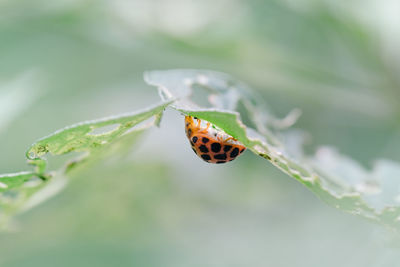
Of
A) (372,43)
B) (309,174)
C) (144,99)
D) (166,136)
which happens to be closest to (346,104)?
(372,43)

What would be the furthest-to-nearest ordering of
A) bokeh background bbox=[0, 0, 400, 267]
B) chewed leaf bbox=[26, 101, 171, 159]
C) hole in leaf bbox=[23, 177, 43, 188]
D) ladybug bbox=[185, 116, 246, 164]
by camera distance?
1. bokeh background bbox=[0, 0, 400, 267]
2. ladybug bbox=[185, 116, 246, 164]
3. hole in leaf bbox=[23, 177, 43, 188]
4. chewed leaf bbox=[26, 101, 171, 159]

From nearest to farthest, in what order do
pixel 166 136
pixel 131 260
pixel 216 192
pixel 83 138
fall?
1. pixel 83 138
2. pixel 131 260
3. pixel 216 192
4. pixel 166 136

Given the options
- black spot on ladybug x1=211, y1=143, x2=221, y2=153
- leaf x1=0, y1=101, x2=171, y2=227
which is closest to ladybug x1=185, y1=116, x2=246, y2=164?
black spot on ladybug x1=211, y1=143, x2=221, y2=153

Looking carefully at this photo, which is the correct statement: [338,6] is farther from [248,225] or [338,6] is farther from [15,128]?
[15,128]

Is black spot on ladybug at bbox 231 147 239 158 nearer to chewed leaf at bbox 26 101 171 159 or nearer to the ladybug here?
the ladybug

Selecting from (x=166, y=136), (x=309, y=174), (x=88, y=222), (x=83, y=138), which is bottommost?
(x=309, y=174)

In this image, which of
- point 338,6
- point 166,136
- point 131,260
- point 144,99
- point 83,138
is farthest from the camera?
point 144,99
